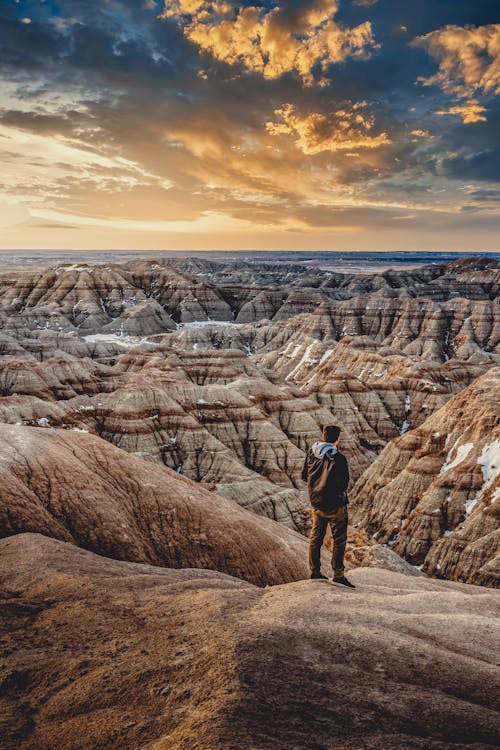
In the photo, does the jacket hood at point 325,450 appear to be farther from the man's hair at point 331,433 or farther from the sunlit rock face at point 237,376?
the sunlit rock face at point 237,376

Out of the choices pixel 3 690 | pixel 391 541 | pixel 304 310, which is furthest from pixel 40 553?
pixel 304 310

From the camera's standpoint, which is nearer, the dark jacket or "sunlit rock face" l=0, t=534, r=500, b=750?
"sunlit rock face" l=0, t=534, r=500, b=750

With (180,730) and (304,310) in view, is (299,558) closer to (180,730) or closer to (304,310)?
(180,730)

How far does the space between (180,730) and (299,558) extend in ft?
38.7

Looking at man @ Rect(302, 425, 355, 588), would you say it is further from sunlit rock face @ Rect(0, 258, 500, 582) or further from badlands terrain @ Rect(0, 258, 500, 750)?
sunlit rock face @ Rect(0, 258, 500, 582)

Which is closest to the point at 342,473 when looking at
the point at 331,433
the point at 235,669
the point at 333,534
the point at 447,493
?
the point at 331,433

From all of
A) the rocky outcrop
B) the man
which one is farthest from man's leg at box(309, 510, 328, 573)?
the rocky outcrop

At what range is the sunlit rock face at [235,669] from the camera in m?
4.86

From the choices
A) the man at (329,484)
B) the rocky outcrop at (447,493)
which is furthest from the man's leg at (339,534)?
the rocky outcrop at (447,493)

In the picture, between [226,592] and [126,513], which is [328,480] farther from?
[126,513]

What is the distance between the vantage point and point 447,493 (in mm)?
35094

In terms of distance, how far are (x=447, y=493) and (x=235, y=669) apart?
3323cm

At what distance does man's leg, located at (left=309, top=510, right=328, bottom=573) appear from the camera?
31.8 feet

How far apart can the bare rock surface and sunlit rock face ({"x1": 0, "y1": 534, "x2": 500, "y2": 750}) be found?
3767mm
